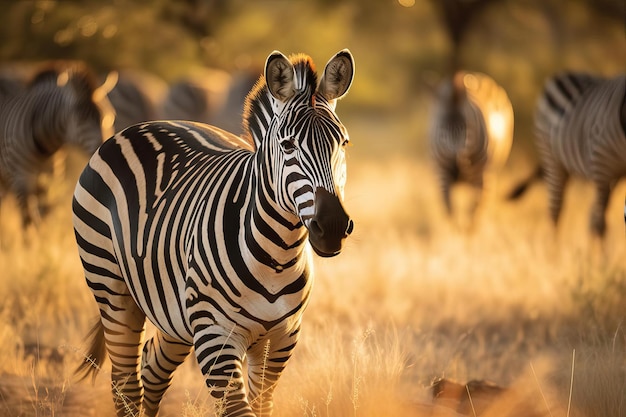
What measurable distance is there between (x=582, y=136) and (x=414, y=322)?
3.85m

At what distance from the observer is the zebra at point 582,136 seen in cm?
911

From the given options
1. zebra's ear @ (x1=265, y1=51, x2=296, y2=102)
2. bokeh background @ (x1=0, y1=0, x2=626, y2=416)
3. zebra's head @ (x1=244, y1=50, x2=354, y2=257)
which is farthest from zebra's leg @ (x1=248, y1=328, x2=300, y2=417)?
zebra's ear @ (x1=265, y1=51, x2=296, y2=102)

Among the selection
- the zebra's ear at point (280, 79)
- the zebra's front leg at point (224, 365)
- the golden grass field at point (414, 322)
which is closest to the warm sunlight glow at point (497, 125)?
the golden grass field at point (414, 322)

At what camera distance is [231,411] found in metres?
3.73

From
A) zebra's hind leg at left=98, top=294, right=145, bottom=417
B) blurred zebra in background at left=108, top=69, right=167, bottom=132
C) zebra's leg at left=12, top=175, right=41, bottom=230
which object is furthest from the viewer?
blurred zebra in background at left=108, top=69, right=167, bottom=132

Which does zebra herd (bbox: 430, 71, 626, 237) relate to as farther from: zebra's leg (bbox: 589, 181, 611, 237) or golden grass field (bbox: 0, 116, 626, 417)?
golden grass field (bbox: 0, 116, 626, 417)

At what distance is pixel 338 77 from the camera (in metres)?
3.78

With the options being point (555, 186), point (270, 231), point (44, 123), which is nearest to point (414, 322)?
point (270, 231)

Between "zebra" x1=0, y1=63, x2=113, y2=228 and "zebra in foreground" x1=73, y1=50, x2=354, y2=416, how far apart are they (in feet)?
17.7

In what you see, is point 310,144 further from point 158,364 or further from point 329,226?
point 158,364

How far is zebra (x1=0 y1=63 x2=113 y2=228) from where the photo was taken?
9875 millimetres

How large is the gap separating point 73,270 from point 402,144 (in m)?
14.4

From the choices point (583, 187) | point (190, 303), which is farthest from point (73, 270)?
point (583, 187)

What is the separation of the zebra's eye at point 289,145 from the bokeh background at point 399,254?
0.52m
